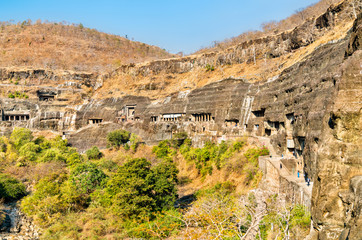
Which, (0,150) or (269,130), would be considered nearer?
(269,130)

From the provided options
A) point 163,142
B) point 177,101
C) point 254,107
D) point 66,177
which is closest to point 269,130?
point 254,107

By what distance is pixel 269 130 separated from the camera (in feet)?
88.7

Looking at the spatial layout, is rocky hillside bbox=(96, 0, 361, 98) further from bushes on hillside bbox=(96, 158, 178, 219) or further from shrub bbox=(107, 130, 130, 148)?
bushes on hillside bbox=(96, 158, 178, 219)

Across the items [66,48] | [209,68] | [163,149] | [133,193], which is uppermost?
[66,48]

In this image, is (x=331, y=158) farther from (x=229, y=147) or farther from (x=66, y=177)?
(x=66, y=177)

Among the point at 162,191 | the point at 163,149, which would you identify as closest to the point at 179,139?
the point at 163,149

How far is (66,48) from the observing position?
9712cm

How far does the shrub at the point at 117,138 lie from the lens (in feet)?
125

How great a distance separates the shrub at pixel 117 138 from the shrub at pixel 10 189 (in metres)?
13.3

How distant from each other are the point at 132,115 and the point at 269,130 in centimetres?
2594

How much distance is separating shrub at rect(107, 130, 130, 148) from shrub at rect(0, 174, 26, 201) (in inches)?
525

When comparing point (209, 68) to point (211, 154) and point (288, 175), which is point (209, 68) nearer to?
point (211, 154)

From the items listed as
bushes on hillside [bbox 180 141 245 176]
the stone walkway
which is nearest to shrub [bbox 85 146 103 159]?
bushes on hillside [bbox 180 141 245 176]

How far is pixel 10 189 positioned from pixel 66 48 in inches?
3228
